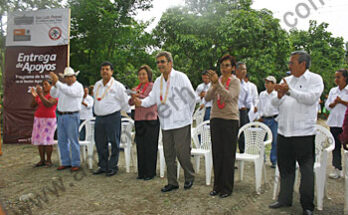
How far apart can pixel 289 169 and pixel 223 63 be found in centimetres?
157

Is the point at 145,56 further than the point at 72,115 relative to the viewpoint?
Yes

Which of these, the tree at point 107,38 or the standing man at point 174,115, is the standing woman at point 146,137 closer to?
the standing man at point 174,115

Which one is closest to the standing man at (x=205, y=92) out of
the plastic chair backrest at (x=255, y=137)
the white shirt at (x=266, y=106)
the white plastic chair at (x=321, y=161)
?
the white shirt at (x=266, y=106)

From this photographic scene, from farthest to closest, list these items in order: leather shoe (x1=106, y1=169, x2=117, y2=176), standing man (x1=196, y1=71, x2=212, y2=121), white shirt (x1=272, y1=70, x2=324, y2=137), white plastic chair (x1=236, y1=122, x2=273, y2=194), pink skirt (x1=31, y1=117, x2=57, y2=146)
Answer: standing man (x1=196, y1=71, x2=212, y2=121) < pink skirt (x1=31, y1=117, x2=57, y2=146) < leather shoe (x1=106, y1=169, x2=117, y2=176) < white plastic chair (x1=236, y1=122, x2=273, y2=194) < white shirt (x1=272, y1=70, x2=324, y2=137)

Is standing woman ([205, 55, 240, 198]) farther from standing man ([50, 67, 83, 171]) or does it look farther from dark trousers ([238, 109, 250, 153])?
standing man ([50, 67, 83, 171])

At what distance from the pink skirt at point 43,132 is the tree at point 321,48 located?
677 inches

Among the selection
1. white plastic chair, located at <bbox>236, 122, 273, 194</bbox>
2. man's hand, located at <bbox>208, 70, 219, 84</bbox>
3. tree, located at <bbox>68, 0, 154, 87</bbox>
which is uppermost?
tree, located at <bbox>68, 0, 154, 87</bbox>

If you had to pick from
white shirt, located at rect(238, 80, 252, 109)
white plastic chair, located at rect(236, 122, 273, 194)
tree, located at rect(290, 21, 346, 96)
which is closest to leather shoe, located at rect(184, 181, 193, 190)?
white plastic chair, located at rect(236, 122, 273, 194)

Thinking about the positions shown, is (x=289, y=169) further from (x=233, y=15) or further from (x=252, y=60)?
(x=233, y=15)

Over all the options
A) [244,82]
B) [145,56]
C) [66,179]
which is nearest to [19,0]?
[145,56]

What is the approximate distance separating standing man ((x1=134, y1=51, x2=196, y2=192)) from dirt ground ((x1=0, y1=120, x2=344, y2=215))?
1.20ft

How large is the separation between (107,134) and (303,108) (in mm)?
3219

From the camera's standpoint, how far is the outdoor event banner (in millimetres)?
8391

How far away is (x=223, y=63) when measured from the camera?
13.2 ft
